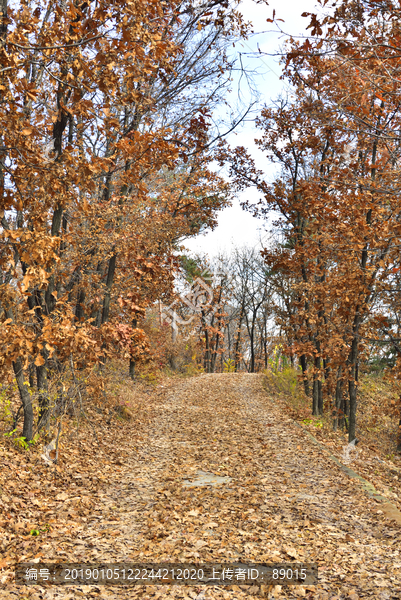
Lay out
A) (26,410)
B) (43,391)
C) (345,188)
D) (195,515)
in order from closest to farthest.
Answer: (195,515), (26,410), (43,391), (345,188)

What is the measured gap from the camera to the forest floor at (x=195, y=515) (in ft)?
12.8

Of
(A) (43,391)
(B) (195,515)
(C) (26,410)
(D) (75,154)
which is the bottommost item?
(B) (195,515)

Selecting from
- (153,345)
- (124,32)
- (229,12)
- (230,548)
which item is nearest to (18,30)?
(124,32)

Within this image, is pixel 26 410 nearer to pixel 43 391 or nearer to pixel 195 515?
pixel 43 391

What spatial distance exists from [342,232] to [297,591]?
6.39 meters

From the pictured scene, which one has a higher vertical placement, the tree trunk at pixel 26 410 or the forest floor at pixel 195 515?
the tree trunk at pixel 26 410

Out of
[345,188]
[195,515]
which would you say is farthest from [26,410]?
[345,188]

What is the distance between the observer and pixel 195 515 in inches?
210

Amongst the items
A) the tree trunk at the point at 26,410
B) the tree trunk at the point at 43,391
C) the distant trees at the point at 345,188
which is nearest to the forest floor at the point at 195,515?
the tree trunk at the point at 26,410

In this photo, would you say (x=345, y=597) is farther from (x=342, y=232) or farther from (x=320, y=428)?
(x=320, y=428)

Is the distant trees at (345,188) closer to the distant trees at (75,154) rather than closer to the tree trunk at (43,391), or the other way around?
the distant trees at (75,154)

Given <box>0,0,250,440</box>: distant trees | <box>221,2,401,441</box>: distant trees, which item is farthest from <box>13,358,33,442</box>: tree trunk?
<box>221,2,401,441</box>: distant trees

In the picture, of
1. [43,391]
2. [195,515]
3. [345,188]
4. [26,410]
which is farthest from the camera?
[345,188]

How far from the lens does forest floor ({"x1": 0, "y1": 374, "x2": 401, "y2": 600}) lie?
12.8 feet
